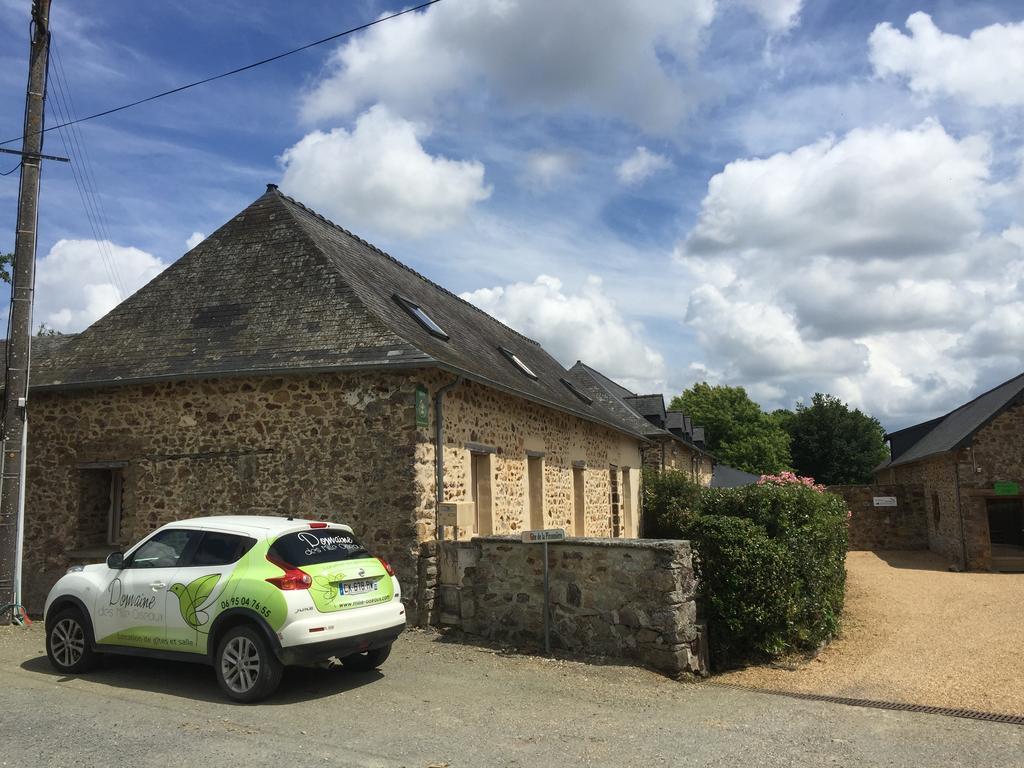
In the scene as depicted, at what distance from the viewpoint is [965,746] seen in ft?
18.6

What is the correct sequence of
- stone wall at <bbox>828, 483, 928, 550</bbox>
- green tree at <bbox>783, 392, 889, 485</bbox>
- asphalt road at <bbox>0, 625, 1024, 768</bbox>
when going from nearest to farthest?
asphalt road at <bbox>0, 625, 1024, 768</bbox>, stone wall at <bbox>828, 483, 928, 550</bbox>, green tree at <bbox>783, 392, 889, 485</bbox>

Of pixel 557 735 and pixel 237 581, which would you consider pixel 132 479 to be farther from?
pixel 557 735

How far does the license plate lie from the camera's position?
6508 mm

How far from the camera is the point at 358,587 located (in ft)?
21.8

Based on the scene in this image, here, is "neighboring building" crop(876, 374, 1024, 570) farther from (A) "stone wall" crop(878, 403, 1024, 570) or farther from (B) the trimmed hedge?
(B) the trimmed hedge

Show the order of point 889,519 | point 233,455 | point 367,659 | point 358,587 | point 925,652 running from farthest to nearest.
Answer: point 889,519, point 233,455, point 925,652, point 367,659, point 358,587

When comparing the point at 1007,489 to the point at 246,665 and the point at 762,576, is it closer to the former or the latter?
the point at 762,576

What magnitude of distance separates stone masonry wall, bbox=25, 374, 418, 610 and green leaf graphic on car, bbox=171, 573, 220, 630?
10.9 feet

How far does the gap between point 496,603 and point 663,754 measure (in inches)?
153

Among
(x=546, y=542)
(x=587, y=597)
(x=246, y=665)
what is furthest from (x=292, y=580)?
(x=587, y=597)

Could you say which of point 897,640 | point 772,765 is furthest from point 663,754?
point 897,640

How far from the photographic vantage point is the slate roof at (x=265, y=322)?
10.2m

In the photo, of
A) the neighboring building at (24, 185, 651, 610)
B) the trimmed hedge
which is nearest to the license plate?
the neighboring building at (24, 185, 651, 610)

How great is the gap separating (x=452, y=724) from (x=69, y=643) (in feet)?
12.8
